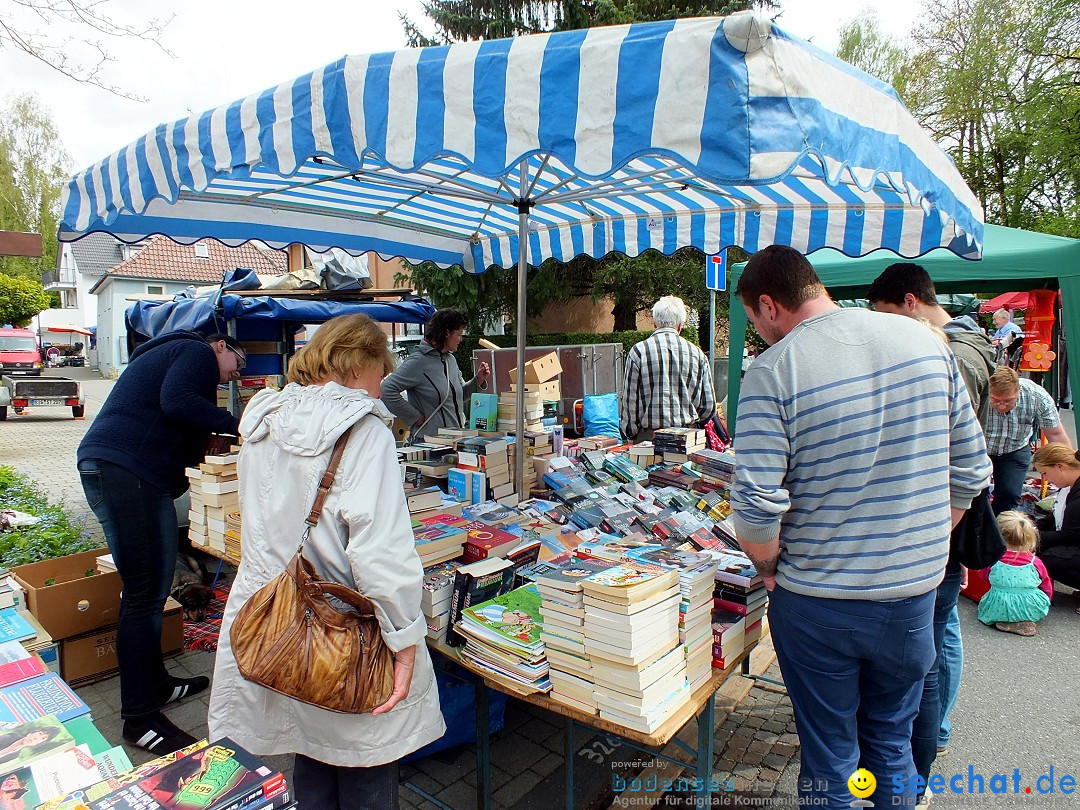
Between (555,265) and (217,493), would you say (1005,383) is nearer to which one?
(217,493)

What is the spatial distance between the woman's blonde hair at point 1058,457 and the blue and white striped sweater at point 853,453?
4.09m

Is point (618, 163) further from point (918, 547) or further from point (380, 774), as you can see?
point (380, 774)

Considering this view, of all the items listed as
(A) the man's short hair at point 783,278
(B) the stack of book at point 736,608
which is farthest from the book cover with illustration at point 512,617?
(A) the man's short hair at point 783,278

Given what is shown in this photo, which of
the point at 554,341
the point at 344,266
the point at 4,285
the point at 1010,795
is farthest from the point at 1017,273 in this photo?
the point at 4,285

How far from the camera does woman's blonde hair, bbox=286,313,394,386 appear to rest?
1.93 meters

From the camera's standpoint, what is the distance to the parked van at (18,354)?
19.3 m

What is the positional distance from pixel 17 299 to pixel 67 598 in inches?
1200

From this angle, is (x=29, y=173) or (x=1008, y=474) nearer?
(x=1008, y=474)

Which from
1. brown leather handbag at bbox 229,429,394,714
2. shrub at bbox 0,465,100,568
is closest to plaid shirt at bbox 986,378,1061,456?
brown leather handbag at bbox 229,429,394,714

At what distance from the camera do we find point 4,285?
2508 centimetres

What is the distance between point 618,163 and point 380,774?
1923 millimetres

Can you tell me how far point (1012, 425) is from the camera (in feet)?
16.6

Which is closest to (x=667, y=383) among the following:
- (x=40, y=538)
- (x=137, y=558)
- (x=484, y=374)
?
(x=137, y=558)

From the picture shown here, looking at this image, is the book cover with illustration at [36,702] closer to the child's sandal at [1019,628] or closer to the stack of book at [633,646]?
the stack of book at [633,646]
